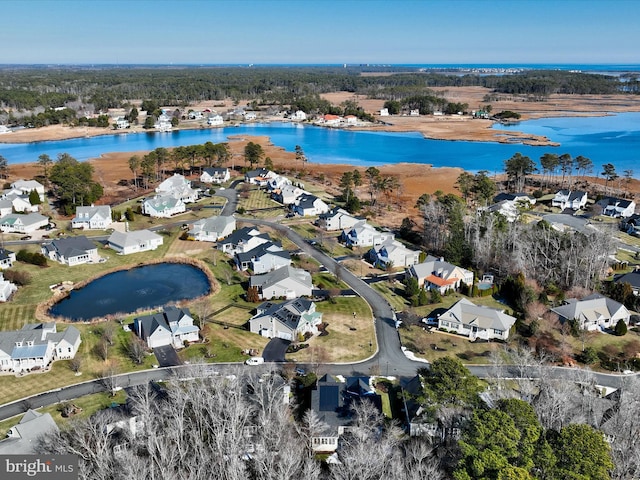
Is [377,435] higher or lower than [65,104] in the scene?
lower

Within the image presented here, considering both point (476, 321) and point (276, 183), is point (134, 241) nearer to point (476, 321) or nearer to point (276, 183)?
point (276, 183)

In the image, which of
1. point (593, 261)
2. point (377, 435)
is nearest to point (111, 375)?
point (377, 435)

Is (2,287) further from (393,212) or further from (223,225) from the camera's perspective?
(393,212)

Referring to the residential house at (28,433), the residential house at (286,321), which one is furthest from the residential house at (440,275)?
the residential house at (28,433)

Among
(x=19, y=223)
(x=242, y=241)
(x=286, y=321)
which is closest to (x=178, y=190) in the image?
(x=19, y=223)

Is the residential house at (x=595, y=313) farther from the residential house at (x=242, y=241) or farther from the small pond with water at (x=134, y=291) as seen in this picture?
the small pond with water at (x=134, y=291)

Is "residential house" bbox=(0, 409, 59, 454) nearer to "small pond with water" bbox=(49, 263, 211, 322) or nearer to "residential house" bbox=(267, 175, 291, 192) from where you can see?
"small pond with water" bbox=(49, 263, 211, 322)
